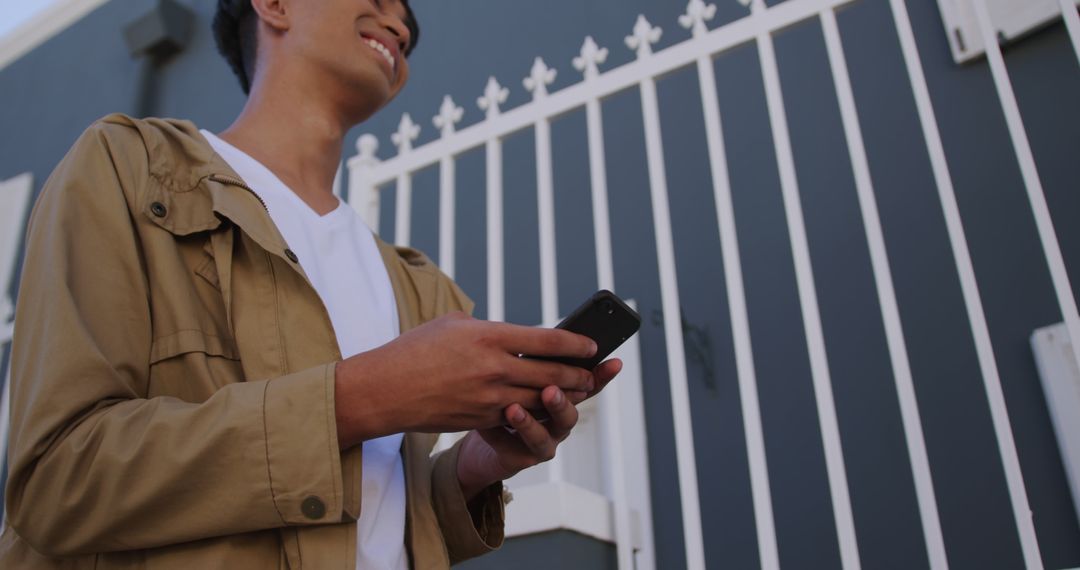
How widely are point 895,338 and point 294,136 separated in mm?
1319

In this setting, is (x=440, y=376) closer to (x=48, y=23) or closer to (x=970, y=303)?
(x=970, y=303)

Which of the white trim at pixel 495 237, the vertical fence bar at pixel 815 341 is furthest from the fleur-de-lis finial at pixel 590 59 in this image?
the vertical fence bar at pixel 815 341

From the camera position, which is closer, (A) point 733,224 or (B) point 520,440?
(B) point 520,440

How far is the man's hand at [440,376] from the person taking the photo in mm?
896

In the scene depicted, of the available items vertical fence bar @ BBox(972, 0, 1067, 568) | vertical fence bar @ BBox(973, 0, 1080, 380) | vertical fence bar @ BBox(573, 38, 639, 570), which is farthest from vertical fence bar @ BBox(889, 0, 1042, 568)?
vertical fence bar @ BBox(573, 38, 639, 570)

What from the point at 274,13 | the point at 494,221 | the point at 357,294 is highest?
the point at 494,221

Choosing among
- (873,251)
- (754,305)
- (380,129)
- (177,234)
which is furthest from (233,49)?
(380,129)

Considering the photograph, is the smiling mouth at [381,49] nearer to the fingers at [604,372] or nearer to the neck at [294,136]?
the neck at [294,136]

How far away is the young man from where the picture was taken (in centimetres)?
88

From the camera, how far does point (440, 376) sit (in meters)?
0.89

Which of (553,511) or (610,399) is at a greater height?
(610,399)

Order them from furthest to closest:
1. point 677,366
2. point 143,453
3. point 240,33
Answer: point 677,366
point 240,33
point 143,453

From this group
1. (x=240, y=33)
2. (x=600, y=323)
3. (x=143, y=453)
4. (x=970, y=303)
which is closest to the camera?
(x=143, y=453)

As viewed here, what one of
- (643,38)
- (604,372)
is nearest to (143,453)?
(604,372)
